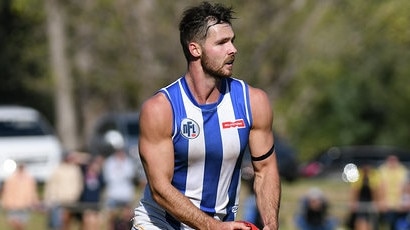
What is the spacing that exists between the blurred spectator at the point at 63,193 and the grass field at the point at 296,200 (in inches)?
29.0

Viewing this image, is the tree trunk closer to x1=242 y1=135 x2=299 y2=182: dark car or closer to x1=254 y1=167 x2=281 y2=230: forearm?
x1=242 y1=135 x2=299 y2=182: dark car

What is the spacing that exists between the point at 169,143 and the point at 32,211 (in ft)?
52.6

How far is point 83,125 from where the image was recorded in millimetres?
62906

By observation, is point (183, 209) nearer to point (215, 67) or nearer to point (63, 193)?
point (215, 67)

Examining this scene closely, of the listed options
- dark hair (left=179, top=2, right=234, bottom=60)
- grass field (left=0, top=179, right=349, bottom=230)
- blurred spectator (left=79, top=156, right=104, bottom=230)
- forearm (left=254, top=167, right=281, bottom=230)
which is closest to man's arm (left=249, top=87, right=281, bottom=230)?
forearm (left=254, top=167, right=281, bottom=230)

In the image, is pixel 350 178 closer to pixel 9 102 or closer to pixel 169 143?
pixel 9 102

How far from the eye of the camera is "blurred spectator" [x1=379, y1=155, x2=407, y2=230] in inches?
917

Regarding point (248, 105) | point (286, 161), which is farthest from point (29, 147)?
point (248, 105)

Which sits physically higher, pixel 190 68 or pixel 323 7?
pixel 323 7

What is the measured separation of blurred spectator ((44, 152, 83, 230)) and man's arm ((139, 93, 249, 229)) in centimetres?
1533

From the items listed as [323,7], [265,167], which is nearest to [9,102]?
[323,7]

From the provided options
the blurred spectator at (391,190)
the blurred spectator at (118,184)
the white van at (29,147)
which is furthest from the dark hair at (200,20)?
the white van at (29,147)

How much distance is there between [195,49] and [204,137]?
1.59 ft

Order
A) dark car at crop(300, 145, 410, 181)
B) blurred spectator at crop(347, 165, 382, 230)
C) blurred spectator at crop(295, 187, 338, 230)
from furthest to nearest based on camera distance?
dark car at crop(300, 145, 410, 181), blurred spectator at crop(347, 165, 382, 230), blurred spectator at crop(295, 187, 338, 230)
